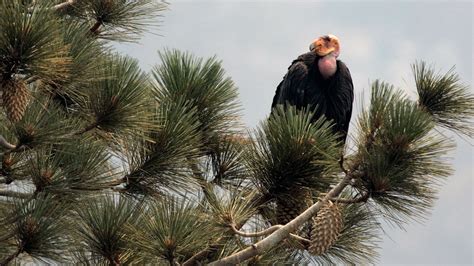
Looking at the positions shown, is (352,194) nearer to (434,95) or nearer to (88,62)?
(434,95)

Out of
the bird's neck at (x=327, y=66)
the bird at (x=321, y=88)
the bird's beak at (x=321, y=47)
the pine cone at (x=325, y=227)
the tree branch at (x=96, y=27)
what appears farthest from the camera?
the bird's beak at (x=321, y=47)

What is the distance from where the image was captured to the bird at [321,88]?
4.59 m

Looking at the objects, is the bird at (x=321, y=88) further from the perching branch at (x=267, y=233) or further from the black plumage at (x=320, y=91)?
the perching branch at (x=267, y=233)

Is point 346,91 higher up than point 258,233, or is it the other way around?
point 346,91

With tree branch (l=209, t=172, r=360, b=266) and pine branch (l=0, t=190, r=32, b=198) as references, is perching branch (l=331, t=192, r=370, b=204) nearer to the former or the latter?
tree branch (l=209, t=172, r=360, b=266)

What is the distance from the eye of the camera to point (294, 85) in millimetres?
4633

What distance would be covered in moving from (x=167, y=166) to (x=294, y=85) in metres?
1.17

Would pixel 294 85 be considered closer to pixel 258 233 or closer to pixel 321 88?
pixel 321 88

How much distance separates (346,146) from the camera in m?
2.88

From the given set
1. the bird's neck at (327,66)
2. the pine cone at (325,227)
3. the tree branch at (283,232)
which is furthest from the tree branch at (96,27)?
the pine cone at (325,227)

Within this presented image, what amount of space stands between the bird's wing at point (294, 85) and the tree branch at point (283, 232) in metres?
1.54

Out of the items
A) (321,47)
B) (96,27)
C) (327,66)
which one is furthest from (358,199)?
(321,47)

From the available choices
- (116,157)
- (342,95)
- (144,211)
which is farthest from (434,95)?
(342,95)

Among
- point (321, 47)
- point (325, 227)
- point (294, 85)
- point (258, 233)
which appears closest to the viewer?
point (325, 227)
